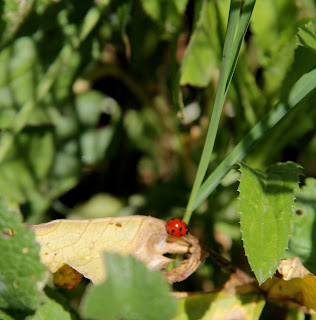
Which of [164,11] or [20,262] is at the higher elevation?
[164,11]

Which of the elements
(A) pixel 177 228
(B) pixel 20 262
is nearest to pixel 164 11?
Result: (A) pixel 177 228

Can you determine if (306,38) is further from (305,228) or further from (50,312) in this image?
(50,312)

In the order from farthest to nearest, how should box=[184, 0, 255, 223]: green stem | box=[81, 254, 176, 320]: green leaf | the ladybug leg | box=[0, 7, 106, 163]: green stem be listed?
1. box=[0, 7, 106, 163]: green stem
2. the ladybug leg
3. box=[184, 0, 255, 223]: green stem
4. box=[81, 254, 176, 320]: green leaf

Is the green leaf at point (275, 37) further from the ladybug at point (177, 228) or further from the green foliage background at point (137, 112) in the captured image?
the ladybug at point (177, 228)

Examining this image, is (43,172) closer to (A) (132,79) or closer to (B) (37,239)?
(A) (132,79)

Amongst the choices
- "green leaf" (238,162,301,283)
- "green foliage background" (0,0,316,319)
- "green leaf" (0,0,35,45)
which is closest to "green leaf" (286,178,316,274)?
"green foliage background" (0,0,316,319)

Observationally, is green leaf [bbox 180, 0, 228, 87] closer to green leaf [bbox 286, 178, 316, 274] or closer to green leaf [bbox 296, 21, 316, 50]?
green leaf [bbox 296, 21, 316, 50]
